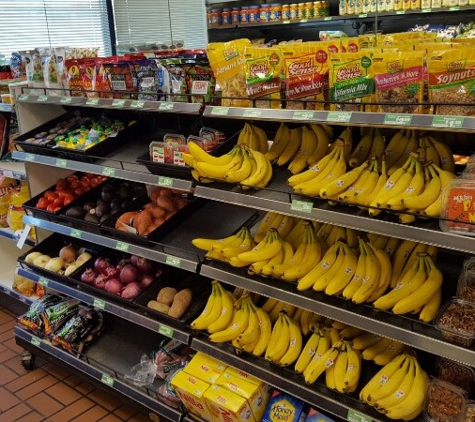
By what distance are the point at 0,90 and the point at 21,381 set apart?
6.80 ft

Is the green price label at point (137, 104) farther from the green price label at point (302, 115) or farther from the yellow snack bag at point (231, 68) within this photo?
the green price label at point (302, 115)

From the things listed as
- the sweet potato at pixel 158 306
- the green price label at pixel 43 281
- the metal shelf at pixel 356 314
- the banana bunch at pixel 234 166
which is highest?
the banana bunch at pixel 234 166

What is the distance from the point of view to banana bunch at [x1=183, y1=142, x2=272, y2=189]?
86.8 inches

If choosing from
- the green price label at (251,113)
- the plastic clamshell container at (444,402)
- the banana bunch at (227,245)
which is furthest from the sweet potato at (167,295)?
the plastic clamshell container at (444,402)

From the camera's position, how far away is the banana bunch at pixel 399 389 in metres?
1.82

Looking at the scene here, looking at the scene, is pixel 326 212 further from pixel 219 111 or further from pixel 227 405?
pixel 227 405

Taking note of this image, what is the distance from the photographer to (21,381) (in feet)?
10.8

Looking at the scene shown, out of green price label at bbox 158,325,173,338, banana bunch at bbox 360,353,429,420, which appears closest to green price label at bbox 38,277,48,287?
green price label at bbox 158,325,173,338

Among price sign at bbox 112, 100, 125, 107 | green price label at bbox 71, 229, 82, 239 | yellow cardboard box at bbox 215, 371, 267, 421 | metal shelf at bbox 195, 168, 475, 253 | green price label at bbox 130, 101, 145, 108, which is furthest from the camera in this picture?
green price label at bbox 71, 229, 82, 239

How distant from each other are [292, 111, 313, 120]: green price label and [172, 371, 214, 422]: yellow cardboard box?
4.10 feet

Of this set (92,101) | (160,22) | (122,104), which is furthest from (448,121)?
(160,22)

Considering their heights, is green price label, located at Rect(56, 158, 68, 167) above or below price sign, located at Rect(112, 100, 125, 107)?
below

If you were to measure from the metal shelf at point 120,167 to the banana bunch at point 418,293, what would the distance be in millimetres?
1004

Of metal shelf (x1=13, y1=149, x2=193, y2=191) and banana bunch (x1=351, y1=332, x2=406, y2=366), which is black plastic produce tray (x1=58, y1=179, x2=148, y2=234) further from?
banana bunch (x1=351, y1=332, x2=406, y2=366)
